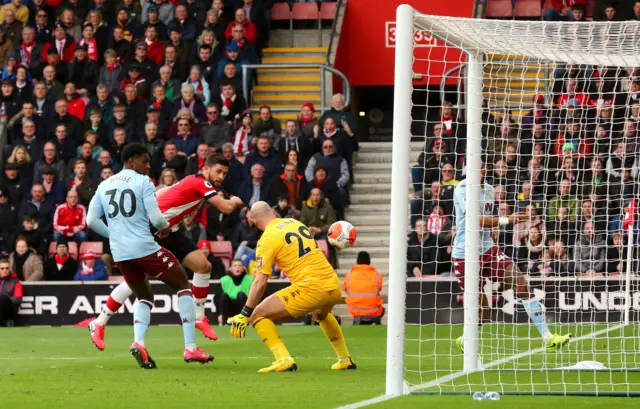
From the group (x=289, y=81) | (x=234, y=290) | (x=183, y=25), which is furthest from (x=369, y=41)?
(x=234, y=290)

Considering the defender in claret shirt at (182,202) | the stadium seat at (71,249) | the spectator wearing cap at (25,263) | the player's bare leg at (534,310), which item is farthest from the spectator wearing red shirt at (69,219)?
the player's bare leg at (534,310)

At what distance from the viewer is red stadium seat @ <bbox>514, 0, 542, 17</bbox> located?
90.7 ft

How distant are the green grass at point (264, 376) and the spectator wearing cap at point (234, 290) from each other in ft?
11.1

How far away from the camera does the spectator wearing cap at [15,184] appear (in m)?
23.9

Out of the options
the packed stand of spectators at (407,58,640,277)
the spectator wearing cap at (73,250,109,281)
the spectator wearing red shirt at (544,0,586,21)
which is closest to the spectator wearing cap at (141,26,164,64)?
the spectator wearing cap at (73,250,109,281)

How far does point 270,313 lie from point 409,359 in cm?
195

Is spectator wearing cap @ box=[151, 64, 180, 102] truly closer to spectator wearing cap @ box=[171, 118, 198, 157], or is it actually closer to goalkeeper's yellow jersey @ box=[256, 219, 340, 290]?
spectator wearing cap @ box=[171, 118, 198, 157]

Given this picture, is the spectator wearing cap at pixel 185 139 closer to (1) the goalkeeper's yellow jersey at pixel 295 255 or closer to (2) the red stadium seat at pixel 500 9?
(2) the red stadium seat at pixel 500 9

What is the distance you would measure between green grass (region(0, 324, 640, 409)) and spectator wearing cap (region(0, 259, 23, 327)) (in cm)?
420

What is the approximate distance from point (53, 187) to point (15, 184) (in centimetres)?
82

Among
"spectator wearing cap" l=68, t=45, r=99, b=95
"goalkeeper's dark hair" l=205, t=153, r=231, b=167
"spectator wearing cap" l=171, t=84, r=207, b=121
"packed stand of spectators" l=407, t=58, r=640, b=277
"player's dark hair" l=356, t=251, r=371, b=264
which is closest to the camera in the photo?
"goalkeeper's dark hair" l=205, t=153, r=231, b=167

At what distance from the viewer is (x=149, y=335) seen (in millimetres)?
18547

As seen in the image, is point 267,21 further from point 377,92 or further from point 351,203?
point 351,203

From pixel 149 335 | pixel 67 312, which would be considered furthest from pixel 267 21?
pixel 149 335
